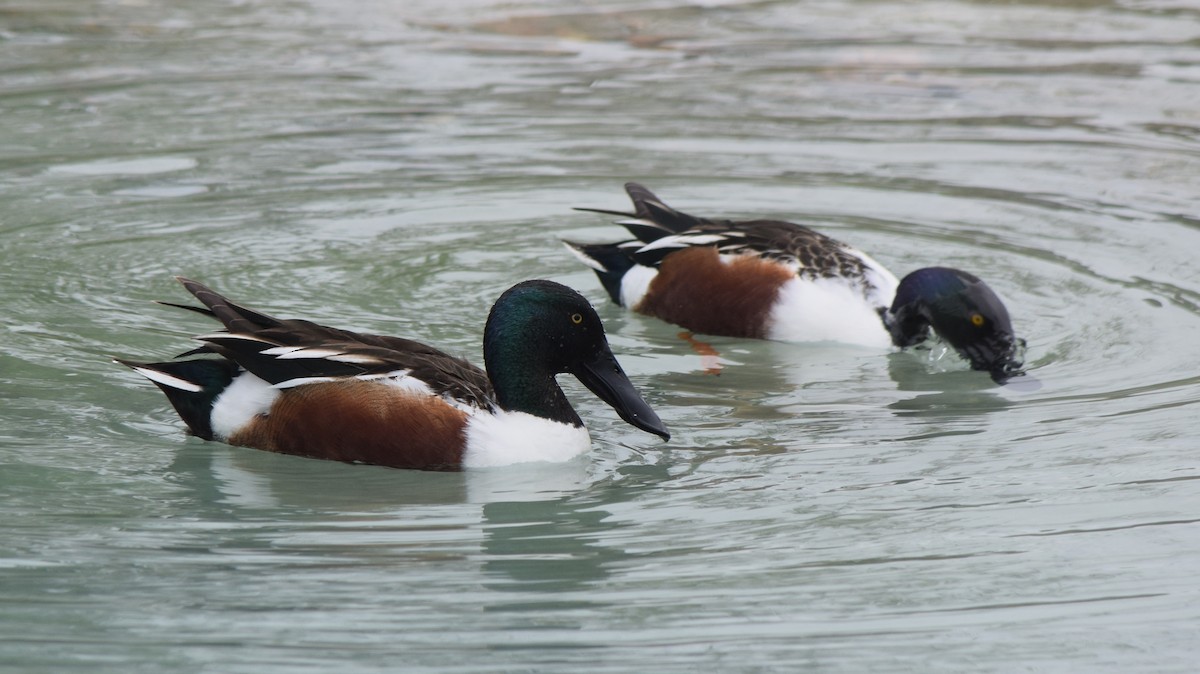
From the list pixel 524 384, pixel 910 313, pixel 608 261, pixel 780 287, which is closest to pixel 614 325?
pixel 608 261

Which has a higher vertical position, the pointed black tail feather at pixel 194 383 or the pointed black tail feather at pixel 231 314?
the pointed black tail feather at pixel 231 314

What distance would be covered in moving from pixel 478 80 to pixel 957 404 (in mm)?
6352

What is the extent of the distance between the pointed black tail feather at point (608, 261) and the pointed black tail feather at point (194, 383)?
2.76 meters

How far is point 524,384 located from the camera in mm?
6281

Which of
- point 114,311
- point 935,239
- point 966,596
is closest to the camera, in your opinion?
point 966,596

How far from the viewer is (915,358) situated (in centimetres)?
801

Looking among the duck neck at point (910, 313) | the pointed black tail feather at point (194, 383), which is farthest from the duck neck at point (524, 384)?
the duck neck at point (910, 313)

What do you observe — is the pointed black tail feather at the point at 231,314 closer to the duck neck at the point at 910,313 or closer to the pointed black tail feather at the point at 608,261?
the pointed black tail feather at the point at 608,261

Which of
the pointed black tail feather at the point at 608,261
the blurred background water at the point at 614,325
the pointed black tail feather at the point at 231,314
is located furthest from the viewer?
the pointed black tail feather at the point at 608,261

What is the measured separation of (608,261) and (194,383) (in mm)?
2915

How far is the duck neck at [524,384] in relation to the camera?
247 inches

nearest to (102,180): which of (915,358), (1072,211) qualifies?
(915,358)

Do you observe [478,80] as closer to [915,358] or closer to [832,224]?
[832,224]

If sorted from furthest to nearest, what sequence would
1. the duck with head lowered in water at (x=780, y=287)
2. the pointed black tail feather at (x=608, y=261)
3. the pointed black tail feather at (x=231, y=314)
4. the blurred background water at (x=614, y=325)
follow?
the pointed black tail feather at (x=608, y=261) < the duck with head lowered in water at (x=780, y=287) < the pointed black tail feather at (x=231, y=314) < the blurred background water at (x=614, y=325)
